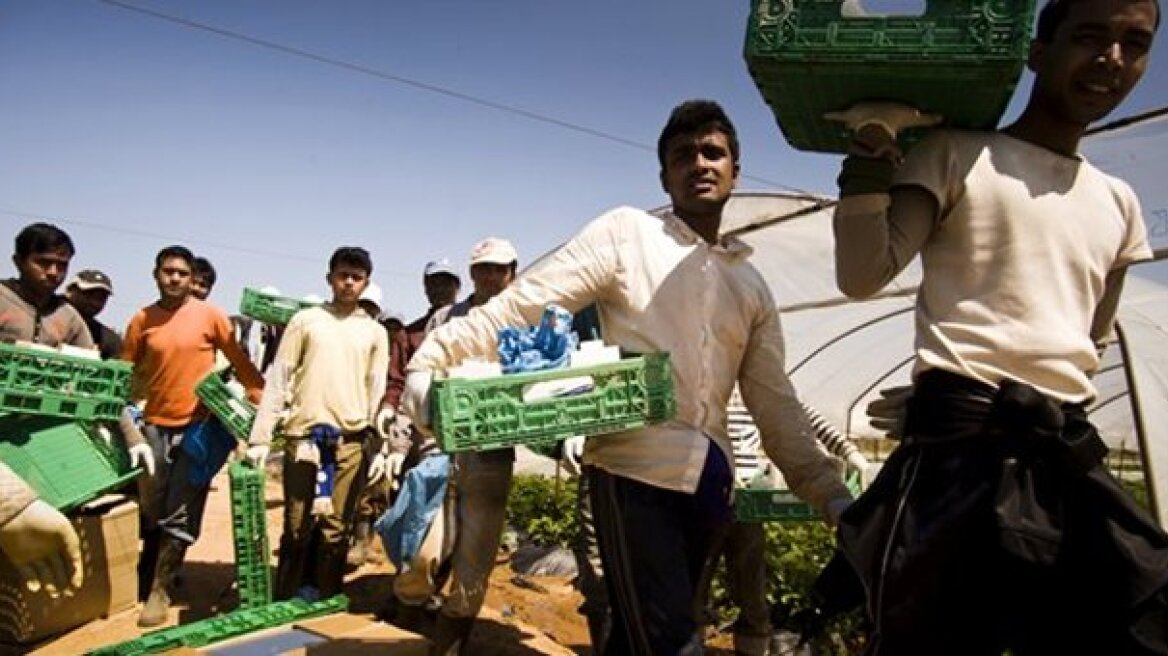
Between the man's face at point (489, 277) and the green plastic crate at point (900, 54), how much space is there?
2.73 m

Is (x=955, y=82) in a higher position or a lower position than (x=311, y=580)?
higher

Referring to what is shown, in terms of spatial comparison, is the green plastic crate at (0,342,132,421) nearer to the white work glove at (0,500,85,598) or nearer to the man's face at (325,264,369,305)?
the white work glove at (0,500,85,598)

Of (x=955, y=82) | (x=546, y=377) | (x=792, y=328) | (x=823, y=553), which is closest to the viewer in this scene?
(x=955, y=82)

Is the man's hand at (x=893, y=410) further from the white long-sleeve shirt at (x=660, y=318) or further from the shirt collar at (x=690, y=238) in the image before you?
the shirt collar at (x=690, y=238)

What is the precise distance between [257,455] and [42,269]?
1.44 m

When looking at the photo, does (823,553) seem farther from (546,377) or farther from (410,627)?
(546,377)

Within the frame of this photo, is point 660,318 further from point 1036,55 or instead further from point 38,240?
point 38,240

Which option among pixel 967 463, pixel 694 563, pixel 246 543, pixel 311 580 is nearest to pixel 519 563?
pixel 311 580

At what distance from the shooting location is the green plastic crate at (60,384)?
339 cm

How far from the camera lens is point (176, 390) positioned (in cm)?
498

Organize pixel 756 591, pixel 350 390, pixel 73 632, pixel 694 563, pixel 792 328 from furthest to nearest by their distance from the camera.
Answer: pixel 792 328
pixel 350 390
pixel 73 632
pixel 756 591
pixel 694 563

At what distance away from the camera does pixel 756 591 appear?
12.8 ft

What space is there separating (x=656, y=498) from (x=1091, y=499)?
3.11 ft

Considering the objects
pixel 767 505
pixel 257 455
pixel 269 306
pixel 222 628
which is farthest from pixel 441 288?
pixel 767 505
